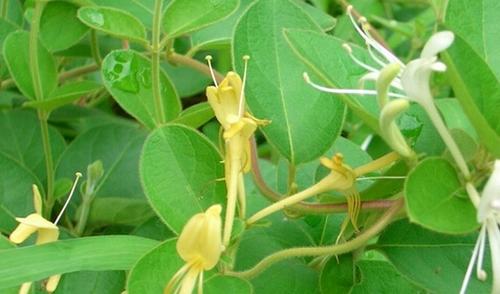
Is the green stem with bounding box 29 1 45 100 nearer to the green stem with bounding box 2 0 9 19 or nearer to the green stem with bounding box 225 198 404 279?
the green stem with bounding box 2 0 9 19

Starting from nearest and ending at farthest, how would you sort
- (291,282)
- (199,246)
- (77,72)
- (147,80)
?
(199,246)
(291,282)
(147,80)
(77,72)

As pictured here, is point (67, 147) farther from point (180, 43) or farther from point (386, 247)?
point (386, 247)

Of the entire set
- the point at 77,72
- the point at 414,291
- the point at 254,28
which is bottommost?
the point at 414,291

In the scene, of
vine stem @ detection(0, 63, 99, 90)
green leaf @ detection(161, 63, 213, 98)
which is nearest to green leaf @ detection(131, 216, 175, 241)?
vine stem @ detection(0, 63, 99, 90)

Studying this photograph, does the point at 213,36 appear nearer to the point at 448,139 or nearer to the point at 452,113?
the point at 452,113

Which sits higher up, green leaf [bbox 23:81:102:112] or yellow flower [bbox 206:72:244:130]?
yellow flower [bbox 206:72:244:130]

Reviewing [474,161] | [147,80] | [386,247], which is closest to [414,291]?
[386,247]
